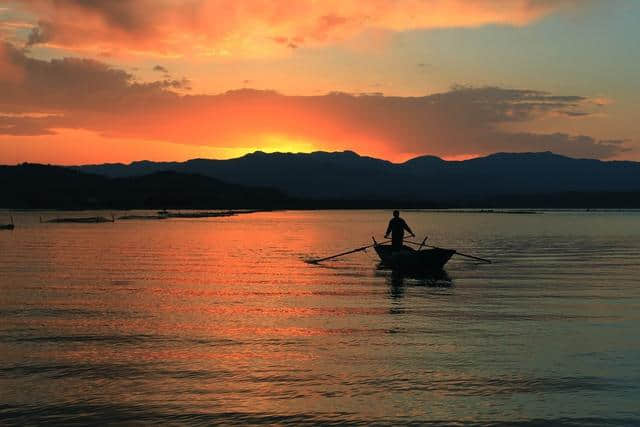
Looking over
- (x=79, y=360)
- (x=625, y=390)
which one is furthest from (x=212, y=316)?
(x=625, y=390)

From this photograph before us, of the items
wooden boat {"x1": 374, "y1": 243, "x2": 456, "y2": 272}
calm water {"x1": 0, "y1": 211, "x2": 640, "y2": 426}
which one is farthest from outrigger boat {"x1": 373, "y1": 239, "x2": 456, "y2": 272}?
calm water {"x1": 0, "y1": 211, "x2": 640, "y2": 426}

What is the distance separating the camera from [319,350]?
1641 cm

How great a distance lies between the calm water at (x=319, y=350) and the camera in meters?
11.9

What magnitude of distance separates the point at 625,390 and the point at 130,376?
30.8 feet

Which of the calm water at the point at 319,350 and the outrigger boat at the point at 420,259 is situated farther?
the outrigger boat at the point at 420,259

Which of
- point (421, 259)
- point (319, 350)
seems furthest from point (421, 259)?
point (319, 350)

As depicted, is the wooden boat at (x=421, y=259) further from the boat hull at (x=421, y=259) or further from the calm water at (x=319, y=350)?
the calm water at (x=319, y=350)

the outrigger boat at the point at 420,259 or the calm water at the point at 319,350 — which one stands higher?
the outrigger boat at the point at 420,259

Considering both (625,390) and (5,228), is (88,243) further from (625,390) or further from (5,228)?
(625,390)

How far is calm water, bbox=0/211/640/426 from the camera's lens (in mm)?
11945

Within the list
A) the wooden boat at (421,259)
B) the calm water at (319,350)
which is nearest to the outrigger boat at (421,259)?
the wooden boat at (421,259)

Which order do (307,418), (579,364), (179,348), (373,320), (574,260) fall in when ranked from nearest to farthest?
(307,418) → (579,364) → (179,348) → (373,320) → (574,260)

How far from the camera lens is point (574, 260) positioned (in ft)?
145

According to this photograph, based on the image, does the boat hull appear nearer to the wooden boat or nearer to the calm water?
the wooden boat
